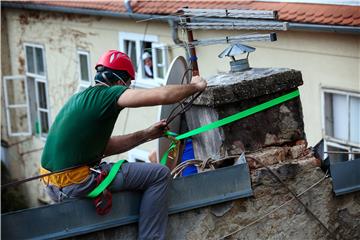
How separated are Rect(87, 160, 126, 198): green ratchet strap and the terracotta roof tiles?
4020 millimetres

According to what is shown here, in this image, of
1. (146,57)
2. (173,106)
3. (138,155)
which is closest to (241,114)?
(173,106)

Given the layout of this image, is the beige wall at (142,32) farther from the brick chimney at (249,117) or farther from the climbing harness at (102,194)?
the climbing harness at (102,194)

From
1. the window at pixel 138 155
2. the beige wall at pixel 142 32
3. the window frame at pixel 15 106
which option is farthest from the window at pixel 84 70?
the window frame at pixel 15 106

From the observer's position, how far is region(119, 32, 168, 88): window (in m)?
15.1

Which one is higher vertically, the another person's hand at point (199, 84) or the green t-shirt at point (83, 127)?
the another person's hand at point (199, 84)

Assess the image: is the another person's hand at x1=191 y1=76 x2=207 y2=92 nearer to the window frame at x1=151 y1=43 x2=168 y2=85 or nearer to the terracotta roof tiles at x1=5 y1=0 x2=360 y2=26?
the terracotta roof tiles at x1=5 y1=0 x2=360 y2=26

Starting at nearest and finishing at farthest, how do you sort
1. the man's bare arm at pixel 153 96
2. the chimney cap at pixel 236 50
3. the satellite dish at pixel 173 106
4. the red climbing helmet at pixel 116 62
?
the man's bare arm at pixel 153 96 → the red climbing helmet at pixel 116 62 → the chimney cap at pixel 236 50 → the satellite dish at pixel 173 106

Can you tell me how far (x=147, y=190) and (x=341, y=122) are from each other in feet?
21.8

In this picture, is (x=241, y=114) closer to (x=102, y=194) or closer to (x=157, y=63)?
(x=102, y=194)

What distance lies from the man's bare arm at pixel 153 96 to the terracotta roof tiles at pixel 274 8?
3.99 meters

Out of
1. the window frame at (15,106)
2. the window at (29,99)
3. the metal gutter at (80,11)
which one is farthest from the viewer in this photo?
the window frame at (15,106)

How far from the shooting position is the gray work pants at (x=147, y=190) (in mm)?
5129

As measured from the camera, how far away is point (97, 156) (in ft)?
17.2

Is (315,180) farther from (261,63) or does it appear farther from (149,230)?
(261,63)
